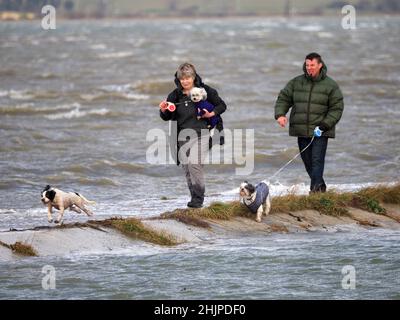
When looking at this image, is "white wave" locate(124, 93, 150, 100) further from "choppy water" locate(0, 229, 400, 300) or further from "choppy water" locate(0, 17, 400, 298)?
"choppy water" locate(0, 229, 400, 300)

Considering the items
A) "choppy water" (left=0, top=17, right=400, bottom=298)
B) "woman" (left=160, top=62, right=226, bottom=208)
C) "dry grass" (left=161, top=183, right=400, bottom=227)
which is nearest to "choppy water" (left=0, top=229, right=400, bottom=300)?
"choppy water" (left=0, top=17, right=400, bottom=298)

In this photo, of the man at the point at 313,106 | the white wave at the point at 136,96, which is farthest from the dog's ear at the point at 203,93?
the white wave at the point at 136,96

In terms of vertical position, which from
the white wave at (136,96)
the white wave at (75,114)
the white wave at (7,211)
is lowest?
the white wave at (136,96)

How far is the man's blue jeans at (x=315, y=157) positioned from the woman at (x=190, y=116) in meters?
1.49

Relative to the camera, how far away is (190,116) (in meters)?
14.5

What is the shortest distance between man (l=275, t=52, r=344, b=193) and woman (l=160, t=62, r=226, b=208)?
1.12m

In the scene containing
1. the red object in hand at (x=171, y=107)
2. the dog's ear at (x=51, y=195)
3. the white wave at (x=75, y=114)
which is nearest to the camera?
the dog's ear at (x=51, y=195)

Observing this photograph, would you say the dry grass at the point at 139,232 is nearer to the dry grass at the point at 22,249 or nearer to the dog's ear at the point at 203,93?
the dry grass at the point at 22,249

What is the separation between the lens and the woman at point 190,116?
14.3m

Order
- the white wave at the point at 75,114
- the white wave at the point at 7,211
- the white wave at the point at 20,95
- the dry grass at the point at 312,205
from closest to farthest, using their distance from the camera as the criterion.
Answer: the dry grass at the point at 312,205 < the white wave at the point at 7,211 < the white wave at the point at 75,114 < the white wave at the point at 20,95

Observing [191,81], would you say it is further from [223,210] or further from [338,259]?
[338,259]

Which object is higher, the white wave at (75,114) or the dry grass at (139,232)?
the dry grass at (139,232)

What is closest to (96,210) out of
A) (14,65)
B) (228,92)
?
(228,92)

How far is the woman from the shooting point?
14.3 meters
